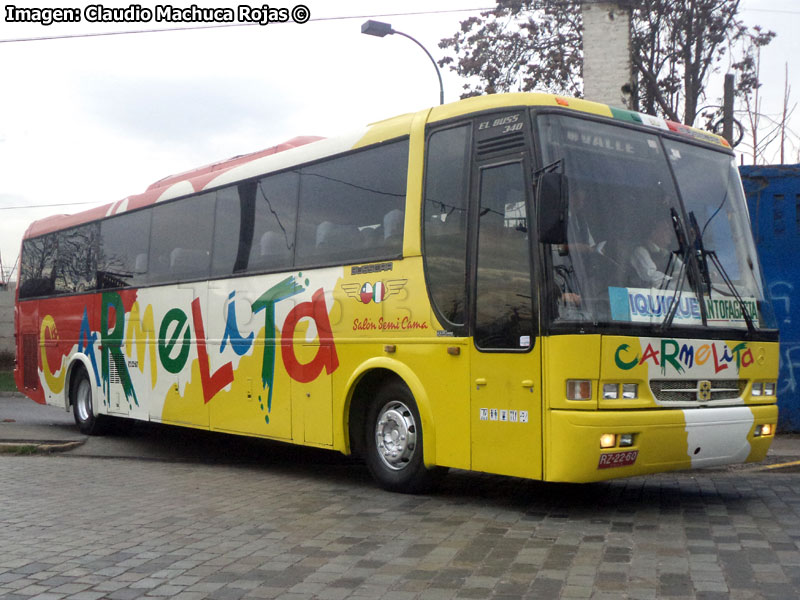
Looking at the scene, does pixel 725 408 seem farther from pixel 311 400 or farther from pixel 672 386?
pixel 311 400

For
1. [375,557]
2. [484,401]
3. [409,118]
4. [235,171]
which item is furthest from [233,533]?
[235,171]

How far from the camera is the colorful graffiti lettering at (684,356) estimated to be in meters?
6.96

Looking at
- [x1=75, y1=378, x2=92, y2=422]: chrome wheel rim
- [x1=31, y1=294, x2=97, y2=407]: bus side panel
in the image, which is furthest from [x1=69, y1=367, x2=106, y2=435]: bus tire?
[x1=31, y1=294, x2=97, y2=407]: bus side panel

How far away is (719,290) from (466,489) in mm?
2821

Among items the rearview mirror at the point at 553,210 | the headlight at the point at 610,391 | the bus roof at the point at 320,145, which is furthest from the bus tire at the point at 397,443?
the bus roof at the point at 320,145

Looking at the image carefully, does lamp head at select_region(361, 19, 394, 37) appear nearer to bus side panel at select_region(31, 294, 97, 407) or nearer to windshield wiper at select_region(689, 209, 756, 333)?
bus side panel at select_region(31, 294, 97, 407)

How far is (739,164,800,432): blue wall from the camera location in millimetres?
12281

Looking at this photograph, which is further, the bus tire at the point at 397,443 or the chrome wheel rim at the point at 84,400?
the chrome wheel rim at the point at 84,400

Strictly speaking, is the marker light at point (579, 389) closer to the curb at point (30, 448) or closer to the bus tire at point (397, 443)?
the bus tire at point (397, 443)

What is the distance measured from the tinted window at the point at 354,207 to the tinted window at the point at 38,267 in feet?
24.5

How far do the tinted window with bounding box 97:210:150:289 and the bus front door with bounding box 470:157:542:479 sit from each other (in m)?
6.53

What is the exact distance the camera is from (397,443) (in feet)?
27.8

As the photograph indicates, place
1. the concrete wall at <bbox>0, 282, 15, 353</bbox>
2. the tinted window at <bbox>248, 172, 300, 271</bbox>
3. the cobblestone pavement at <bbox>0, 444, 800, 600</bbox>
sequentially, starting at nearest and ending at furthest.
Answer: the cobblestone pavement at <bbox>0, 444, 800, 600</bbox>
the tinted window at <bbox>248, 172, 300, 271</bbox>
the concrete wall at <bbox>0, 282, 15, 353</bbox>

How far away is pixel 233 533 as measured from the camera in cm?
674
